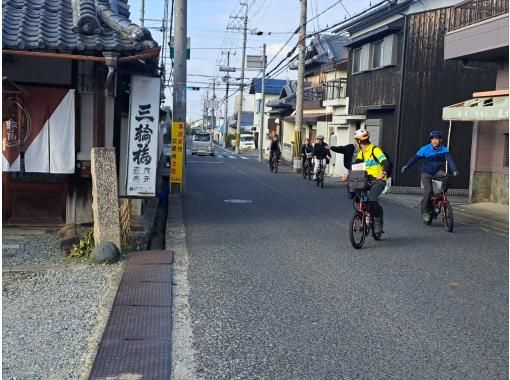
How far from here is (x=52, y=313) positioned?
5.91 meters

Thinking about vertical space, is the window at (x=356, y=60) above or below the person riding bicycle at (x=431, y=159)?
above

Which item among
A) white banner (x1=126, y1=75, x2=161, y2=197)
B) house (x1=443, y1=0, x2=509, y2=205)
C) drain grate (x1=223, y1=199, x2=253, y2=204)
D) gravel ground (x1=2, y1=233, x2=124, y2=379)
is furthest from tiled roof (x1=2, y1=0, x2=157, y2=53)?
house (x1=443, y1=0, x2=509, y2=205)

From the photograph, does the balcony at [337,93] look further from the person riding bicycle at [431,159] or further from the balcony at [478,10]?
the person riding bicycle at [431,159]

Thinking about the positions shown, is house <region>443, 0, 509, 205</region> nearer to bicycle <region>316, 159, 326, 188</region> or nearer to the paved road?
the paved road

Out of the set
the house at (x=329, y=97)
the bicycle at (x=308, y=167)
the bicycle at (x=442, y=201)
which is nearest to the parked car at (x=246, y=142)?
the house at (x=329, y=97)

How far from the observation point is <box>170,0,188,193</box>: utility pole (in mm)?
16609

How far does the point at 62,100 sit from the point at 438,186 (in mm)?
7384

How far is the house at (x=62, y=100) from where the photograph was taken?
866cm

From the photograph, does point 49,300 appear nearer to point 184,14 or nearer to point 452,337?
point 452,337

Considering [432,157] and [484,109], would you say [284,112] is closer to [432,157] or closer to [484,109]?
[484,109]

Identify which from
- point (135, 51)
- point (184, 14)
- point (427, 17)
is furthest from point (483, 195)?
point (135, 51)

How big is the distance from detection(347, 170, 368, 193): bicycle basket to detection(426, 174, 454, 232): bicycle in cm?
290

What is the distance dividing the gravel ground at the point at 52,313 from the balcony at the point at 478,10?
11.0 metres

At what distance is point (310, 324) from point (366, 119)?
59.1ft
